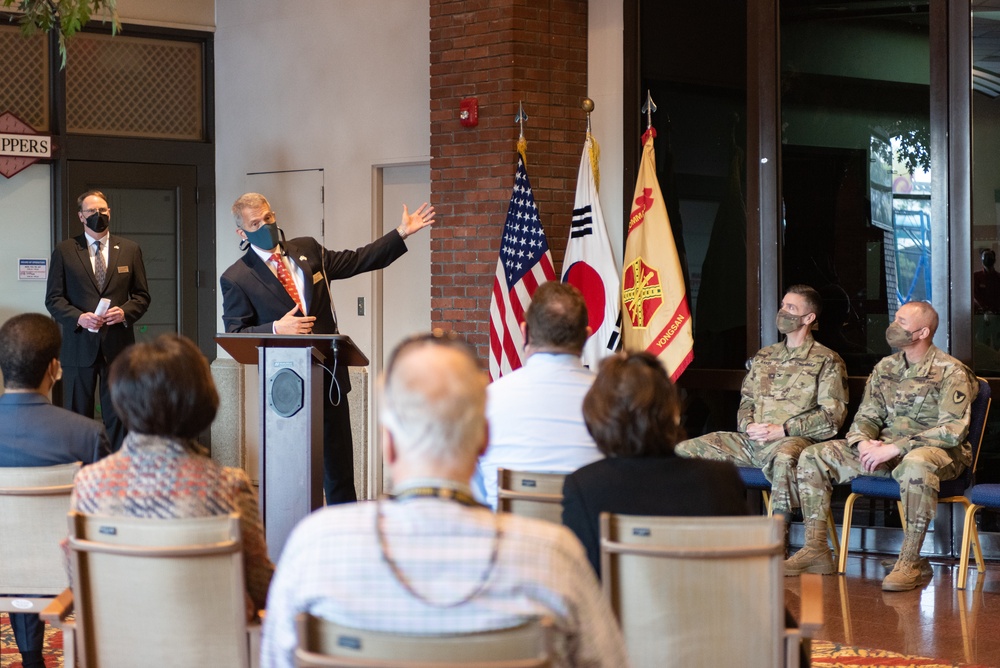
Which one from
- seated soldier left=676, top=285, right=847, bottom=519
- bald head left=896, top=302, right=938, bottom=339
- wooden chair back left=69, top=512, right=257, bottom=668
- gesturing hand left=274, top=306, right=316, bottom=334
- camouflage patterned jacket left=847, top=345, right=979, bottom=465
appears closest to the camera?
wooden chair back left=69, top=512, right=257, bottom=668

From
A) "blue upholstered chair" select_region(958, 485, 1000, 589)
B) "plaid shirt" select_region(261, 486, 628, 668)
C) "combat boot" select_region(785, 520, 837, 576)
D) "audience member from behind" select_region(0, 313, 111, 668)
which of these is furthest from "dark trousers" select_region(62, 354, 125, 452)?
"plaid shirt" select_region(261, 486, 628, 668)

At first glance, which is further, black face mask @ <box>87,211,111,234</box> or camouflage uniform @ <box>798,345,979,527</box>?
black face mask @ <box>87,211,111,234</box>

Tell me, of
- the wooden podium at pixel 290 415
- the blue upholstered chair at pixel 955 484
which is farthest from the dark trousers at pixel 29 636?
the blue upholstered chair at pixel 955 484

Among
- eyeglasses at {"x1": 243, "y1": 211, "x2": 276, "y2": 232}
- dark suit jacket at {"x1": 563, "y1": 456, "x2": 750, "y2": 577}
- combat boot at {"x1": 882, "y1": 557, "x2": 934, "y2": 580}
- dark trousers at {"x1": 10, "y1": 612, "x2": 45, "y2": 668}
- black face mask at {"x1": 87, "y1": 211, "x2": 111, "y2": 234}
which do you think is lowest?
combat boot at {"x1": 882, "y1": 557, "x2": 934, "y2": 580}

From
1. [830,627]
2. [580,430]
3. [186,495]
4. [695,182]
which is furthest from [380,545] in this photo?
Answer: [695,182]

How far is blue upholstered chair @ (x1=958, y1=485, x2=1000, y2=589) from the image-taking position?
17.5ft

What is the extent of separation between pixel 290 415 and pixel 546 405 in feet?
5.29

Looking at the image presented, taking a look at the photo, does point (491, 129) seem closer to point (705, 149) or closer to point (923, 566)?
point (705, 149)

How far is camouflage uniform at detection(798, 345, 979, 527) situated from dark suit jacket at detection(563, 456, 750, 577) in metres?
2.98

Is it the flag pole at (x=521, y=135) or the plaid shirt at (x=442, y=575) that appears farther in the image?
the flag pole at (x=521, y=135)

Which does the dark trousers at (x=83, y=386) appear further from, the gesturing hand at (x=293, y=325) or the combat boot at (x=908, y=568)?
the combat boot at (x=908, y=568)

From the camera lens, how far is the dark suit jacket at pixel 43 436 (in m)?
3.45

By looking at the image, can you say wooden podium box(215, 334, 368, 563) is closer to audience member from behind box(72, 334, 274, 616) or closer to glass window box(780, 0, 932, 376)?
audience member from behind box(72, 334, 274, 616)

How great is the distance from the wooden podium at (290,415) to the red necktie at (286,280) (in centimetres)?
83
